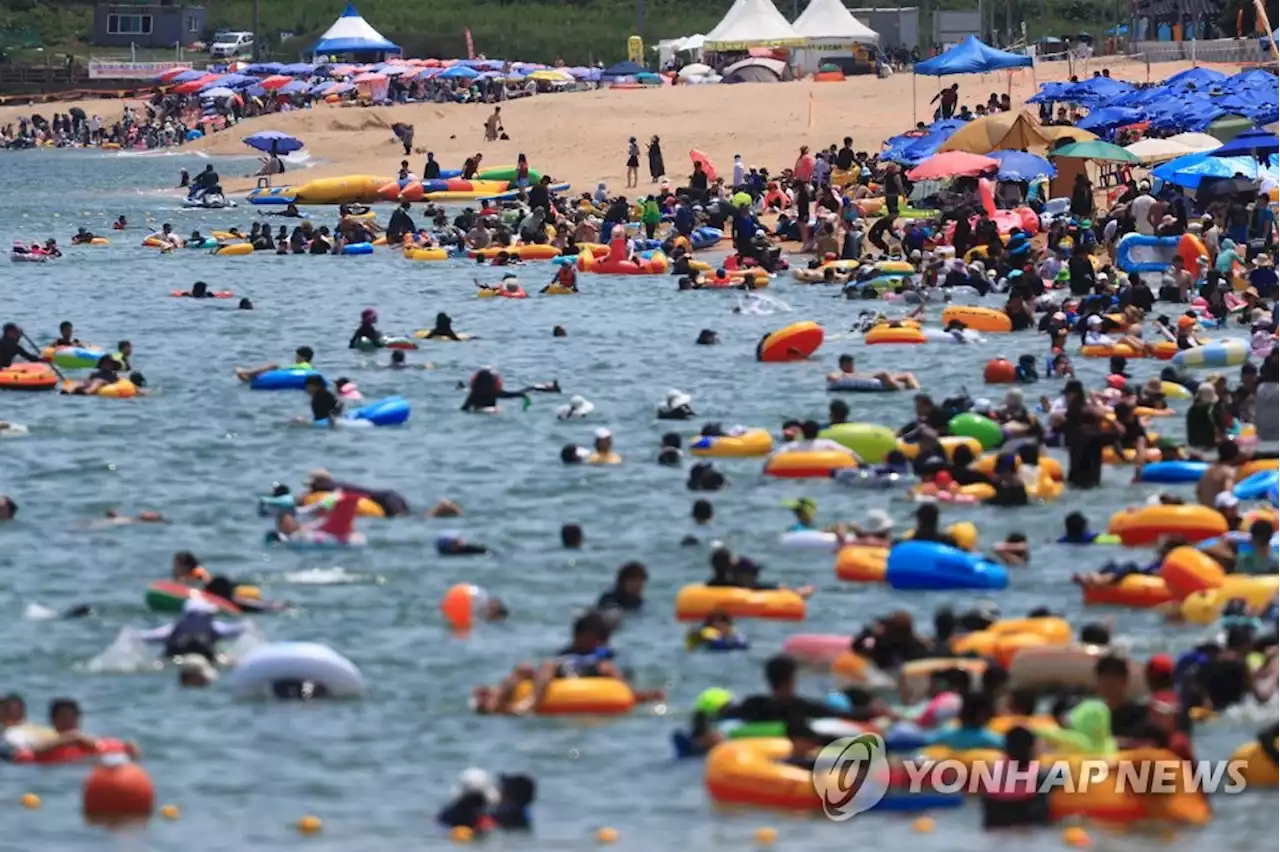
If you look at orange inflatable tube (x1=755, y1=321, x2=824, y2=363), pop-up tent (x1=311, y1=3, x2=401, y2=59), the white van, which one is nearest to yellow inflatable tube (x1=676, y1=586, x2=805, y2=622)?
orange inflatable tube (x1=755, y1=321, x2=824, y2=363)

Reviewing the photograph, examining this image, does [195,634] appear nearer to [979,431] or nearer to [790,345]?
[979,431]

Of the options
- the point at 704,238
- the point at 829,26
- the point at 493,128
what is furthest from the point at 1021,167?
the point at 493,128

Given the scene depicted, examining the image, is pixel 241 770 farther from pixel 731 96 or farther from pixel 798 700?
pixel 731 96

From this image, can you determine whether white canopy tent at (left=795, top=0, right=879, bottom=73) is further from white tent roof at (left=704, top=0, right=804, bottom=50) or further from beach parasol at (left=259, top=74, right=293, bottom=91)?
beach parasol at (left=259, top=74, right=293, bottom=91)

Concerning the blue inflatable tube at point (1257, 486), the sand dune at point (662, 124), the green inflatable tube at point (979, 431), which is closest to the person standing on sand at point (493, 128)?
the sand dune at point (662, 124)

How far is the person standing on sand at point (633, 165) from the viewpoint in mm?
61969

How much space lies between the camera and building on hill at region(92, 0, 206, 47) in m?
119

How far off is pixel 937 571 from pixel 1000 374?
38.7ft

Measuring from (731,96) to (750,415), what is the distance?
46975mm

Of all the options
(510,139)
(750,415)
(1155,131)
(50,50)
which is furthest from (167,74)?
(750,415)

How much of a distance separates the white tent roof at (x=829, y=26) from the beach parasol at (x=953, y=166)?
26.1 metres

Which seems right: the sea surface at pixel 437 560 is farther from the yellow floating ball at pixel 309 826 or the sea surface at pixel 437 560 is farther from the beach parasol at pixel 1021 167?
the beach parasol at pixel 1021 167

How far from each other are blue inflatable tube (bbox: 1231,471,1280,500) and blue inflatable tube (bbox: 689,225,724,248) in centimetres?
2701

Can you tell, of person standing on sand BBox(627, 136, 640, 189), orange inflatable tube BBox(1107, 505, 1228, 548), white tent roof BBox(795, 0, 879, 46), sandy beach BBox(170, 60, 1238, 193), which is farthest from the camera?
white tent roof BBox(795, 0, 879, 46)
